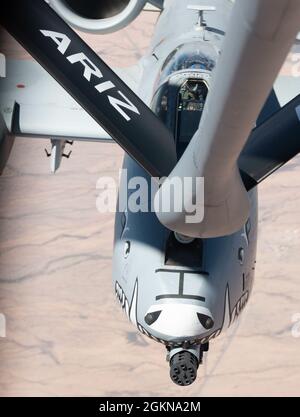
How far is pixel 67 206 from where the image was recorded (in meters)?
9.48

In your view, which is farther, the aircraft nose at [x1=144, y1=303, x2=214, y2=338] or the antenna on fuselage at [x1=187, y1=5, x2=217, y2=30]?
the antenna on fuselage at [x1=187, y1=5, x2=217, y2=30]

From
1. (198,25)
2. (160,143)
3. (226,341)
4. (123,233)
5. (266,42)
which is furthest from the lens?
(226,341)

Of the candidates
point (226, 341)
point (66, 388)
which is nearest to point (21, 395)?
point (66, 388)

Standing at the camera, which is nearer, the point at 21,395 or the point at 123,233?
the point at 123,233

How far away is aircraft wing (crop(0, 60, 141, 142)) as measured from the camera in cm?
734

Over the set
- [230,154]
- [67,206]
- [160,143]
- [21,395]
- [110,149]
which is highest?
[110,149]

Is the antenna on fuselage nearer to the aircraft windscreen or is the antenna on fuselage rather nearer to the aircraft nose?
the aircraft windscreen

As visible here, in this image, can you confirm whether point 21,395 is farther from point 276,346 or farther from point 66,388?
point 276,346

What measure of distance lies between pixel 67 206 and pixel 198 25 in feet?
9.96
